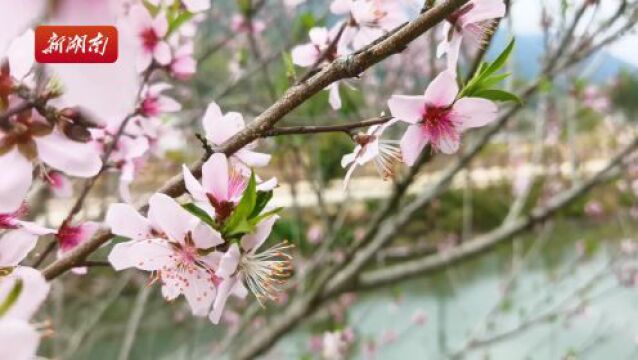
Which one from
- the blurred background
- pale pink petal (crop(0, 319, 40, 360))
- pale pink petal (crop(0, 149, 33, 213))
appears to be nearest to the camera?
pale pink petal (crop(0, 319, 40, 360))

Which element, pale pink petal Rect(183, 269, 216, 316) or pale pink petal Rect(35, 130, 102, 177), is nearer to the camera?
pale pink petal Rect(35, 130, 102, 177)

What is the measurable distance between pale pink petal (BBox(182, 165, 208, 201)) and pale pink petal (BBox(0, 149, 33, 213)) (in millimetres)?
152

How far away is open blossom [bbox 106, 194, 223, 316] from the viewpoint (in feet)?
1.85

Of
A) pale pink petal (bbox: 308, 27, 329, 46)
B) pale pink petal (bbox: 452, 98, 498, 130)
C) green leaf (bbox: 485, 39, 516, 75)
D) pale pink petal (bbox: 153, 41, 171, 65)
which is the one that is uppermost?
green leaf (bbox: 485, 39, 516, 75)

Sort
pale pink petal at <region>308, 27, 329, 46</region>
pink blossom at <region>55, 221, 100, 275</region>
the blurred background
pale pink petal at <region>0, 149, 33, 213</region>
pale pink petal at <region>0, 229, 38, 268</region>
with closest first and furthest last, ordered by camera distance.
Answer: pale pink petal at <region>0, 149, 33, 213</region>, pale pink petal at <region>0, 229, 38, 268</region>, pink blossom at <region>55, 221, 100, 275</region>, pale pink petal at <region>308, 27, 329, 46</region>, the blurred background

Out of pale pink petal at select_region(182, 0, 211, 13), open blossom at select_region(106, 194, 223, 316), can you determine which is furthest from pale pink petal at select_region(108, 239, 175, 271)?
pale pink petal at select_region(182, 0, 211, 13)

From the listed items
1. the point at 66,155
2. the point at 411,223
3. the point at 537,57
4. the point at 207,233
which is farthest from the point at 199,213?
the point at 411,223

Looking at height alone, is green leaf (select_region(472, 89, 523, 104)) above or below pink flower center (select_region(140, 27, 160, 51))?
above

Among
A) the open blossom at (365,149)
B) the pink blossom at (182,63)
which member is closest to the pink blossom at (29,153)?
the open blossom at (365,149)

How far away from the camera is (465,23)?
2.09 ft

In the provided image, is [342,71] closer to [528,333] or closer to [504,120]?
[504,120]

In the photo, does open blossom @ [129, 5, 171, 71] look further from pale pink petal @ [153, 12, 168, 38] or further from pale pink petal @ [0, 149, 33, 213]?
pale pink petal @ [0, 149, 33, 213]

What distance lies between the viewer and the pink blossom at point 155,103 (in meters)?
0.87

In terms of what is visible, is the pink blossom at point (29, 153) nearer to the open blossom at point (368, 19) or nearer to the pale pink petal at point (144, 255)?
the pale pink petal at point (144, 255)
